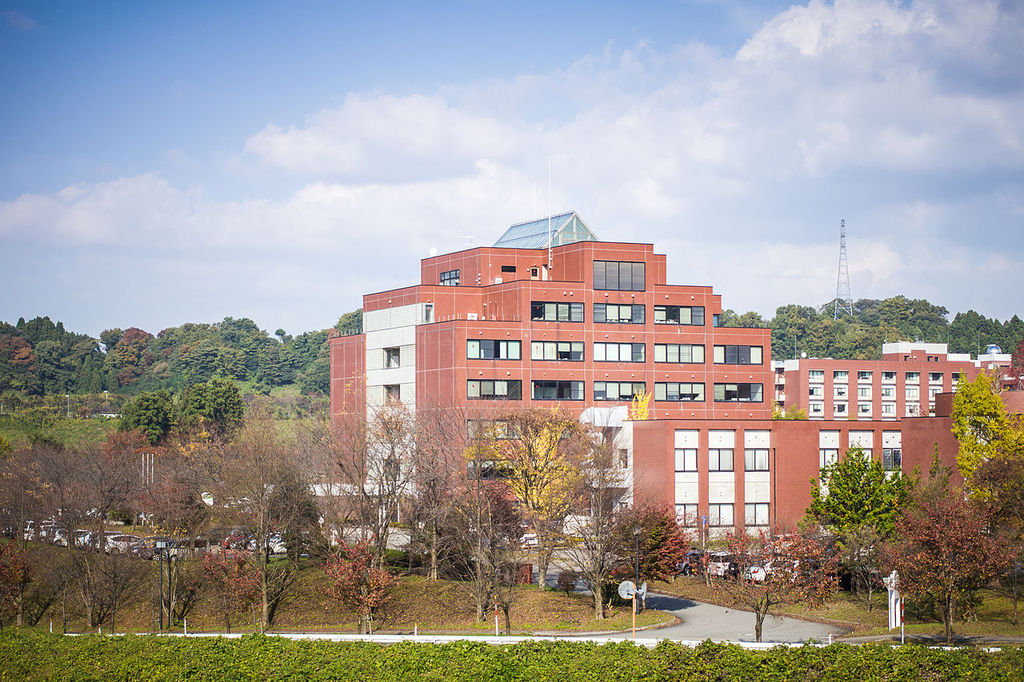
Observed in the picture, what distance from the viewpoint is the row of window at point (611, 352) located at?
→ 8681cm

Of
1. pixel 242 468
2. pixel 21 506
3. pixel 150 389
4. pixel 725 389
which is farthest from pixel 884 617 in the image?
pixel 150 389

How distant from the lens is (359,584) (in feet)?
176

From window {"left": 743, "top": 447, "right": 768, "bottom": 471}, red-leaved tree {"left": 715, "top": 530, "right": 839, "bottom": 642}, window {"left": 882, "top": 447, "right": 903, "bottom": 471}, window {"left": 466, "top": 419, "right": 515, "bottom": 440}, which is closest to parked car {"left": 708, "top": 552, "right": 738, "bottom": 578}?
red-leaved tree {"left": 715, "top": 530, "right": 839, "bottom": 642}

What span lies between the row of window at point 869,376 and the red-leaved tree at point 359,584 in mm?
102989

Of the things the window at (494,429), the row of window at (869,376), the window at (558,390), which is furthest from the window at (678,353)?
the row of window at (869,376)

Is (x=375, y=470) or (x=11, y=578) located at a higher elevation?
(x=375, y=470)

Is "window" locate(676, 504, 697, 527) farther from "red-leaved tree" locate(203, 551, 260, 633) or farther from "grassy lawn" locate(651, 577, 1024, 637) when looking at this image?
"red-leaved tree" locate(203, 551, 260, 633)

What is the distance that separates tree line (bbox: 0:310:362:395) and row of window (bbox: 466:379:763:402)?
92321 millimetres

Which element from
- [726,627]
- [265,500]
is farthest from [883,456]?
[265,500]

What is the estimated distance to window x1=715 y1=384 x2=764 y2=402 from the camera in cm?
9344

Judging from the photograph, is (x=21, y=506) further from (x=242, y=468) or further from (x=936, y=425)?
(x=936, y=425)

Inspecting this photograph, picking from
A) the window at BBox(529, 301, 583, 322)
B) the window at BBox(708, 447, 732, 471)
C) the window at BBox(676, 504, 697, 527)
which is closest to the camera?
the window at BBox(676, 504, 697, 527)

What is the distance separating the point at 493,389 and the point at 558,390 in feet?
18.9

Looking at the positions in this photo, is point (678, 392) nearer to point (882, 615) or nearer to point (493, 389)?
point (493, 389)
